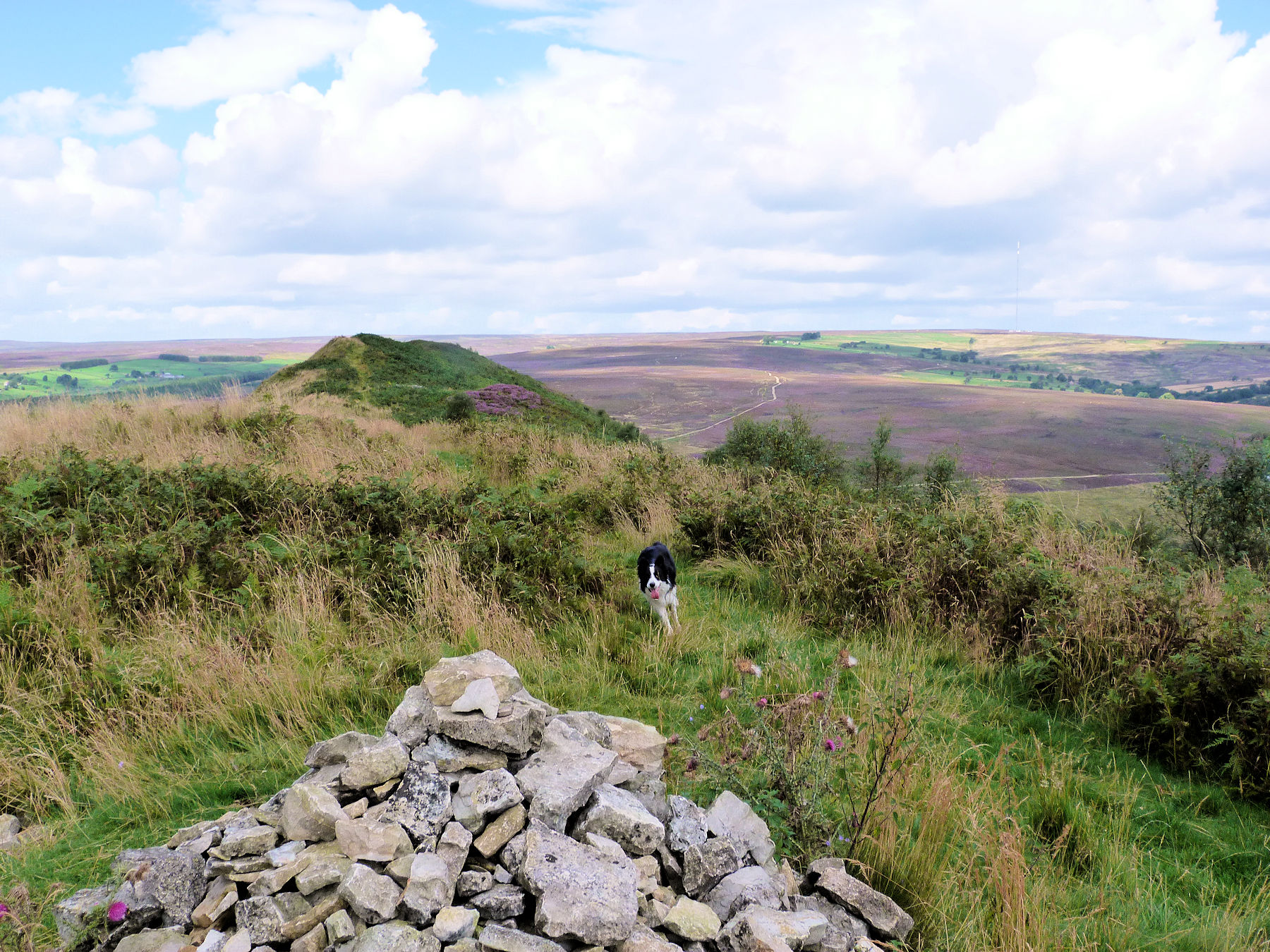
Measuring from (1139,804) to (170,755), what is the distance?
6237 millimetres

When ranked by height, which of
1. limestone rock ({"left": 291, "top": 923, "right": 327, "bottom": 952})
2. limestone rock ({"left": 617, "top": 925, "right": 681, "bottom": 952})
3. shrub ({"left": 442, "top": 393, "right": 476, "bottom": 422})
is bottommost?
limestone rock ({"left": 617, "top": 925, "right": 681, "bottom": 952})

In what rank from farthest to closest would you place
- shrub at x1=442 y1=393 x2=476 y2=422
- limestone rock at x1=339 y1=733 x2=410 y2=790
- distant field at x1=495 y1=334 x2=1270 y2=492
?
distant field at x1=495 y1=334 x2=1270 y2=492 < shrub at x1=442 y1=393 x2=476 y2=422 < limestone rock at x1=339 y1=733 x2=410 y2=790

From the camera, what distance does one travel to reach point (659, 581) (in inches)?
256

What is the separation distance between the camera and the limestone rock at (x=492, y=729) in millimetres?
3379

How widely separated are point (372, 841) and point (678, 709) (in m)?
2.67

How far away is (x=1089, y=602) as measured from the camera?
5953mm

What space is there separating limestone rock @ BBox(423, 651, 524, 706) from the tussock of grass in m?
1.11

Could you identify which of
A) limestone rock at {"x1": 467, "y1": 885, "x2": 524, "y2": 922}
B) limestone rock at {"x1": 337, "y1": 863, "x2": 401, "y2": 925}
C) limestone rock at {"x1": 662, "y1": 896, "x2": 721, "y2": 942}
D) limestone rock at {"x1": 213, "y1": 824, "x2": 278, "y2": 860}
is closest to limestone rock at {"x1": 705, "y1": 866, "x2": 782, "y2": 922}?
limestone rock at {"x1": 662, "y1": 896, "x2": 721, "y2": 942}

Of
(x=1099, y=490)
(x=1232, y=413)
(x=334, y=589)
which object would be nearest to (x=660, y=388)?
(x=1099, y=490)

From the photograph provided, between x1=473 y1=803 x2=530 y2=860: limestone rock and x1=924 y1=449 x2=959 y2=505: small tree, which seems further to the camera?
x1=924 y1=449 x2=959 y2=505: small tree

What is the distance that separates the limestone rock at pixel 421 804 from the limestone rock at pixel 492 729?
0.83ft

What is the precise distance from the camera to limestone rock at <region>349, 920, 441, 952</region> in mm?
2465

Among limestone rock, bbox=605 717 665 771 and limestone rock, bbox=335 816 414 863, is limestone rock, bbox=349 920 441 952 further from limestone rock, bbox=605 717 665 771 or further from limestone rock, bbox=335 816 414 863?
limestone rock, bbox=605 717 665 771

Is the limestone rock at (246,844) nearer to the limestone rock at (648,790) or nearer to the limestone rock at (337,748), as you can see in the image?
the limestone rock at (337,748)
